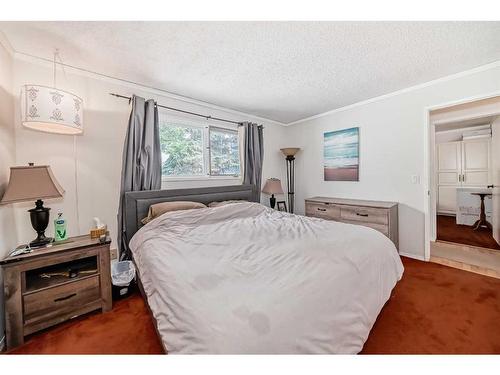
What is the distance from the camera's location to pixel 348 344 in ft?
3.10

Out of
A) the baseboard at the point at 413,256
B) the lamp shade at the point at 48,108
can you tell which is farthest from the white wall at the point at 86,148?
the baseboard at the point at 413,256

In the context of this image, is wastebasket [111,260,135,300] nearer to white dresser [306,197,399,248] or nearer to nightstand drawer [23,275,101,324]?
nightstand drawer [23,275,101,324]

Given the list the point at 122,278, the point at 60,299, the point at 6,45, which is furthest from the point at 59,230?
the point at 6,45

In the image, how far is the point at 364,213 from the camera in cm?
296

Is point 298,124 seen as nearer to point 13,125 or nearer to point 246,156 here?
point 246,156

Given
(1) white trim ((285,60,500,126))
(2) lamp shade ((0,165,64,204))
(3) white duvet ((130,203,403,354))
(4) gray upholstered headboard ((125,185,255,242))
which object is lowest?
(3) white duvet ((130,203,403,354))

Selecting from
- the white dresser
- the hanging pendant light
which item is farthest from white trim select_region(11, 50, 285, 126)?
the white dresser

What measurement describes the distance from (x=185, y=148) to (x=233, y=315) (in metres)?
2.63

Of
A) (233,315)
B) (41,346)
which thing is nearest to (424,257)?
(233,315)

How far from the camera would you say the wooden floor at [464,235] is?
3419mm

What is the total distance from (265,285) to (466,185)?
21.5ft

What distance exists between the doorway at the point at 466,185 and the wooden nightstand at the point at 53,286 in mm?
3998

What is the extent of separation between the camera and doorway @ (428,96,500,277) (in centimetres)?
292
